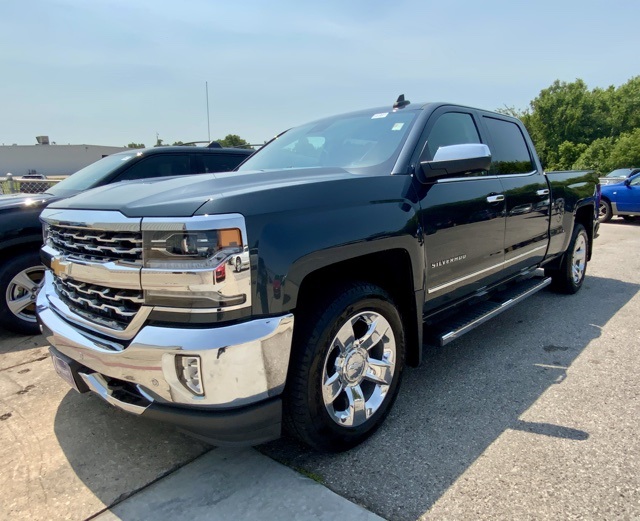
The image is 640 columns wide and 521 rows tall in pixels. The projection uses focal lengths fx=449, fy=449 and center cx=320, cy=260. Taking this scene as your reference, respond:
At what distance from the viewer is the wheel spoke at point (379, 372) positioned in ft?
8.21

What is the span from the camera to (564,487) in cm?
211

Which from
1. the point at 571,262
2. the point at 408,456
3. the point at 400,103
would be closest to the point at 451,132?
the point at 400,103

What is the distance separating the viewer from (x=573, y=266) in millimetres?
5387

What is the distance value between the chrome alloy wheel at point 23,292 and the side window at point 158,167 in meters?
1.35

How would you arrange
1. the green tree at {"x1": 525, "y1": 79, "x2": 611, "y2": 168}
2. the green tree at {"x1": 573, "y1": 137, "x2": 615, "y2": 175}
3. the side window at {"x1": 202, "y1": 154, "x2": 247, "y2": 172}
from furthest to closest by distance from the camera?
the green tree at {"x1": 525, "y1": 79, "x2": 611, "y2": 168}, the green tree at {"x1": 573, "y1": 137, "x2": 615, "y2": 175}, the side window at {"x1": 202, "y1": 154, "x2": 247, "y2": 172}

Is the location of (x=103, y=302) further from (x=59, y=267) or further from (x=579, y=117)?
(x=579, y=117)

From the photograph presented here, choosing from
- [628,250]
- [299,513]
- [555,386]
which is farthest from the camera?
[628,250]

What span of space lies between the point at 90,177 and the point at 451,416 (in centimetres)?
461

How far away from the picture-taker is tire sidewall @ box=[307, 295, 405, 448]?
7.02 feet

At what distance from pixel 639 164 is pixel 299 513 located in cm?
4309

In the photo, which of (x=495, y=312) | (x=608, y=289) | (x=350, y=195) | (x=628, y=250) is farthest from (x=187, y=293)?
(x=628, y=250)

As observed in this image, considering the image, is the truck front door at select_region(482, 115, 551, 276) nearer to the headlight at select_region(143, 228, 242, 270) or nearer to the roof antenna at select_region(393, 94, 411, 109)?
the roof antenna at select_region(393, 94, 411, 109)

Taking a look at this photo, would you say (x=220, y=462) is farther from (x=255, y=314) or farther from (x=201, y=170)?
(x=201, y=170)

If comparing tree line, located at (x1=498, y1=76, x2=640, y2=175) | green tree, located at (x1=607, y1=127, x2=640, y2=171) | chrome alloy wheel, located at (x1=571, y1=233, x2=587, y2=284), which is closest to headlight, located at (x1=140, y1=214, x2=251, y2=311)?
chrome alloy wheel, located at (x1=571, y1=233, x2=587, y2=284)
